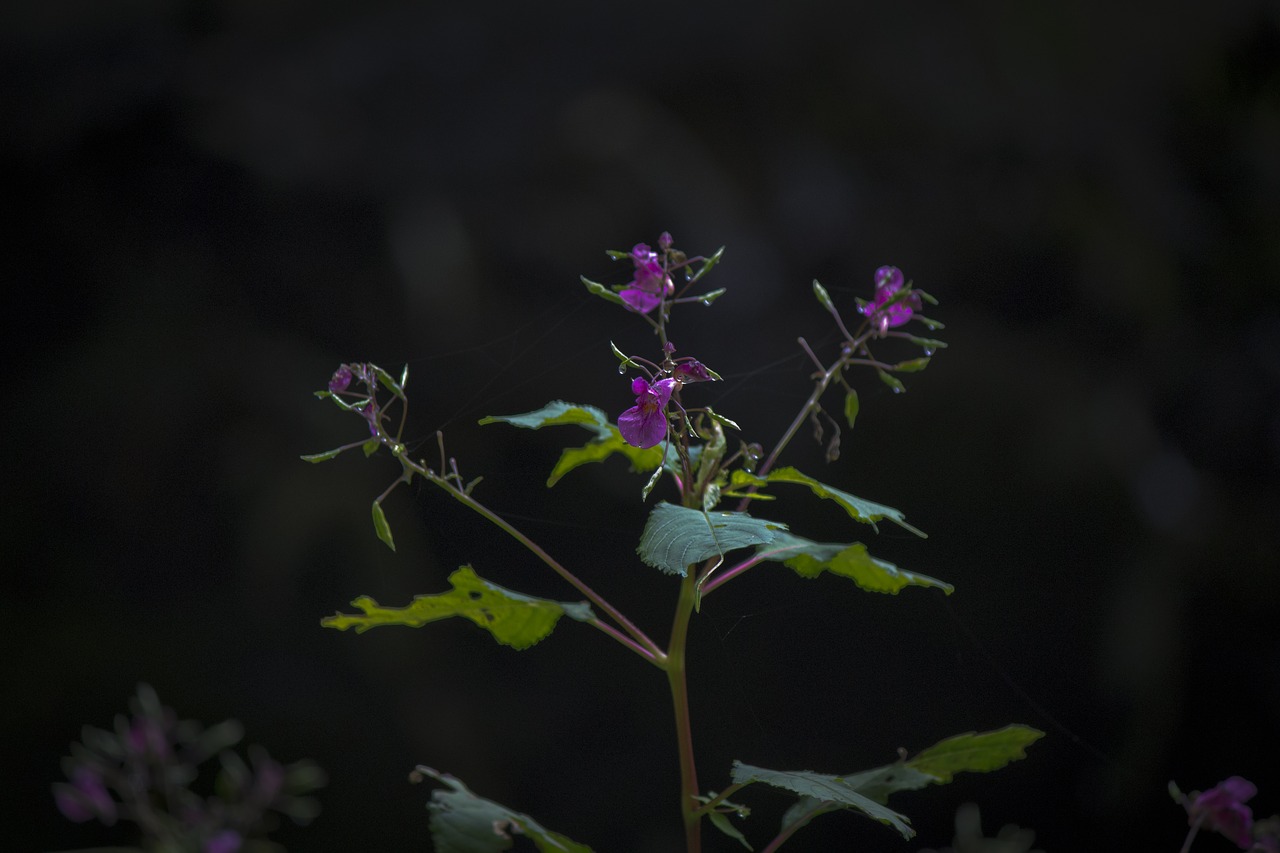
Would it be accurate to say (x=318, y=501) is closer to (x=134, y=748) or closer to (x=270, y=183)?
(x=270, y=183)

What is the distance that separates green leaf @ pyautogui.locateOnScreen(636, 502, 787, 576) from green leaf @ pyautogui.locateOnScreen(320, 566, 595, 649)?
0.08 metres

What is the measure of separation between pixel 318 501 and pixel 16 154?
2.40ft

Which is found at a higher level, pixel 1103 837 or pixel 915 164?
pixel 915 164

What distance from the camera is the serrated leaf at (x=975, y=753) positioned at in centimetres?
57

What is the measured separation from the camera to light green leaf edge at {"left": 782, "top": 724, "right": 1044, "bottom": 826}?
0.56 meters

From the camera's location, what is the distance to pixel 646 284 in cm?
57

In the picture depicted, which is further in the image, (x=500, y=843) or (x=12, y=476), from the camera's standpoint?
(x=12, y=476)

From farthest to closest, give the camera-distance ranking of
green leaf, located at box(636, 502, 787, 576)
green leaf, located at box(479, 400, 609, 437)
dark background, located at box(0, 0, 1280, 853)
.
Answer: dark background, located at box(0, 0, 1280, 853) < green leaf, located at box(479, 400, 609, 437) < green leaf, located at box(636, 502, 787, 576)

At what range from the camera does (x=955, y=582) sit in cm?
146

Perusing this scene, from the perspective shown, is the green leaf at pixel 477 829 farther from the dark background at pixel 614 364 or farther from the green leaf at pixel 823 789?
the dark background at pixel 614 364

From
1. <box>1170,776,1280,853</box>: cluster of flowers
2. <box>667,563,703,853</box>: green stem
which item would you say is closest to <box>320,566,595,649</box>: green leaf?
<box>667,563,703,853</box>: green stem

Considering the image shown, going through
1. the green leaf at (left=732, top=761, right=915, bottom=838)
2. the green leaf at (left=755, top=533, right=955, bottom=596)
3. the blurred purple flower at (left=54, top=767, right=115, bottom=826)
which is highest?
the green leaf at (left=755, top=533, right=955, bottom=596)

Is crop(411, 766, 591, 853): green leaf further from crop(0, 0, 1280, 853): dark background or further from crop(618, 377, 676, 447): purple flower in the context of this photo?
crop(0, 0, 1280, 853): dark background

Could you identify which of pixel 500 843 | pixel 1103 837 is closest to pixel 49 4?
pixel 500 843
